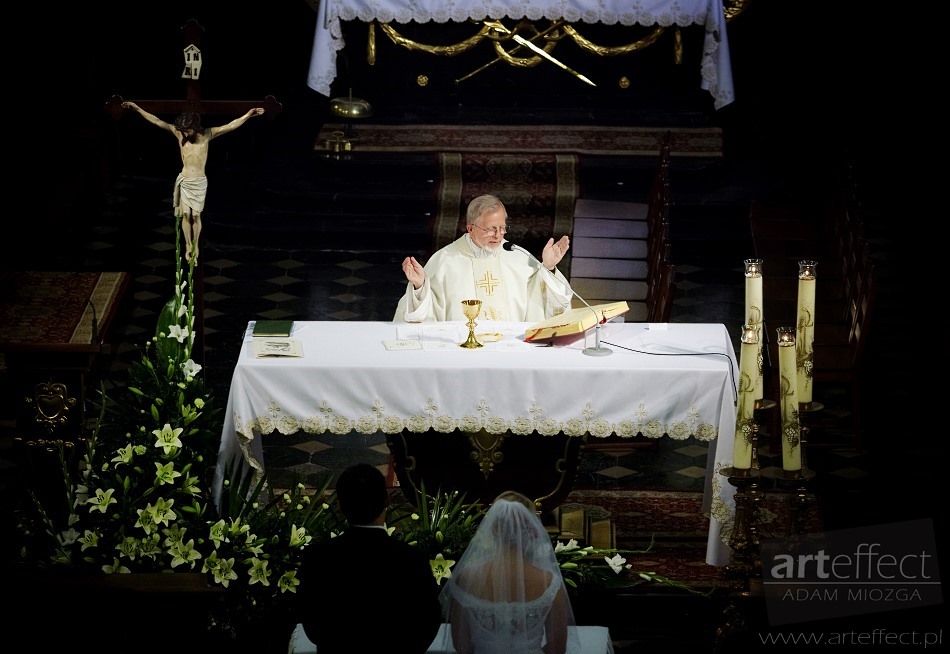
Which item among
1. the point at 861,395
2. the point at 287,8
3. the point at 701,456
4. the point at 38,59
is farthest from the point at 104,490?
the point at 287,8

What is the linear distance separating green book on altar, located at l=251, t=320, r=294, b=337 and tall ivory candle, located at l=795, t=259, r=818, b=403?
2.59m

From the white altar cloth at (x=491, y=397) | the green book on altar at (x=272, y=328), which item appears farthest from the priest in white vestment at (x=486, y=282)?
the white altar cloth at (x=491, y=397)

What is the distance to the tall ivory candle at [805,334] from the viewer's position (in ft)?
17.7

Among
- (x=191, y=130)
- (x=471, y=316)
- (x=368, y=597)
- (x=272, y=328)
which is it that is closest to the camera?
(x=368, y=597)

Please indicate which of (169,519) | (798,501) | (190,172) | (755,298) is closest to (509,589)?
(798,501)

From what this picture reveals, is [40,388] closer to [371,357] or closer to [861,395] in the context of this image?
[371,357]

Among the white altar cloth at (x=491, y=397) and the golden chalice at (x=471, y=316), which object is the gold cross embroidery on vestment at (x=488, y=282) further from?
the white altar cloth at (x=491, y=397)

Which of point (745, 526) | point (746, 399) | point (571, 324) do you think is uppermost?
point (571, 324)

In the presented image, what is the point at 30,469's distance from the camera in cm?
664

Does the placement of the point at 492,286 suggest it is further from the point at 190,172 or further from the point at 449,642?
the point at 449,642

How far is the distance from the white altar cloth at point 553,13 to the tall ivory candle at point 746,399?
7829 millimetres

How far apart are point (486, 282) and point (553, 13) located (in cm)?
554

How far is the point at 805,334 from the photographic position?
5383mm

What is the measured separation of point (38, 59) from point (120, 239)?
1966 mm
